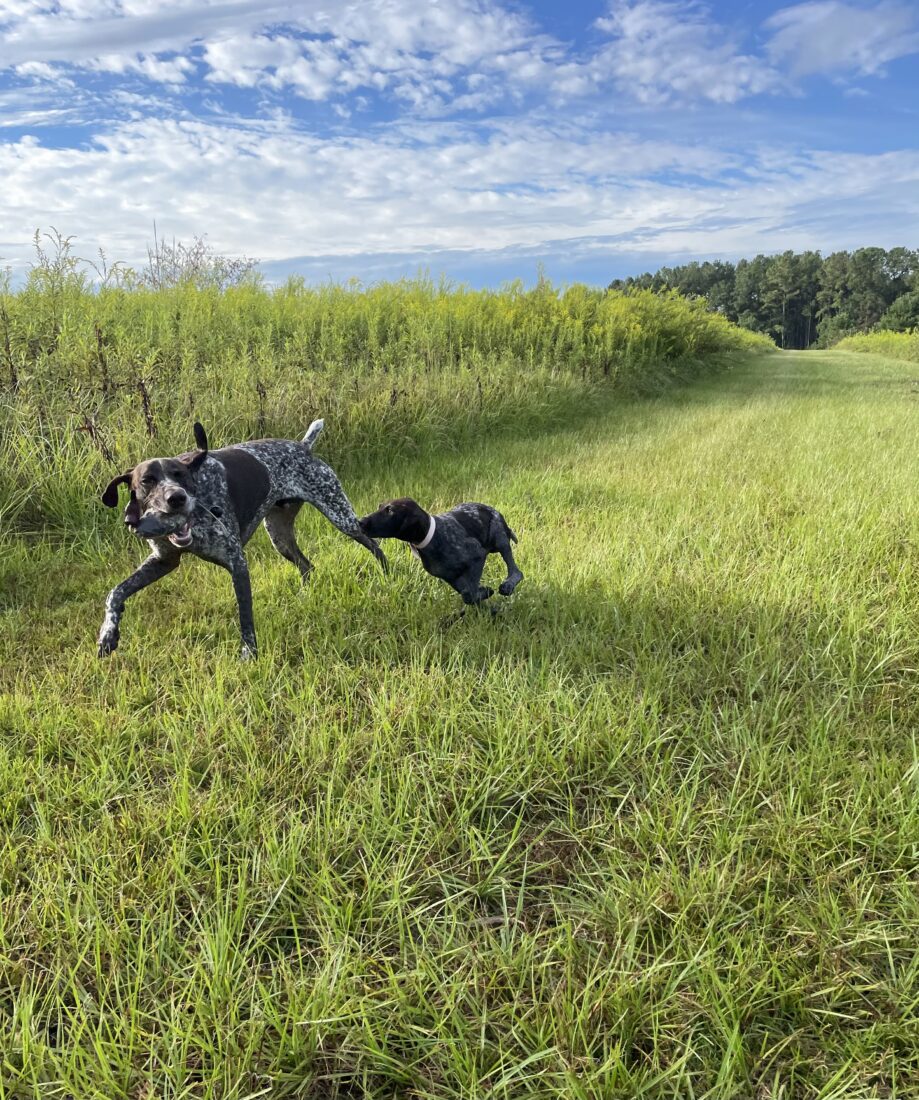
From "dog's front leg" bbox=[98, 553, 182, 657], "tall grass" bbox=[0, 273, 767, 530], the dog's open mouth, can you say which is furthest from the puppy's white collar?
"tall grass" bbox=[0, 273, 767, 530]

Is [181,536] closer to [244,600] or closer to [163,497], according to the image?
[163,497]

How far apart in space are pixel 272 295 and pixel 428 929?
10701mm

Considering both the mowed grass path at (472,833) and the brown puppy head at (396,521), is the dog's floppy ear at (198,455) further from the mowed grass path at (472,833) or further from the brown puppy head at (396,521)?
the mowed grass path at (472,833)

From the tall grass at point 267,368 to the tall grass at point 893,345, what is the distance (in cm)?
2372

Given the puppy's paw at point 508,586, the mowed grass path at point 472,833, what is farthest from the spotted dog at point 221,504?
the puppy's paw at point 508,586

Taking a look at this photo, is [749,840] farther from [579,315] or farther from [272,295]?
[579,315]

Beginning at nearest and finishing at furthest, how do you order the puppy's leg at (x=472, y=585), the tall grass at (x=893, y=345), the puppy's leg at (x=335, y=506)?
the puppy's leg at (x=472, y=585), the puppy's leg at (x=335, y=506), the tall grass at (x=893, y=345)

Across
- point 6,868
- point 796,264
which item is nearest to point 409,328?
point 6,868

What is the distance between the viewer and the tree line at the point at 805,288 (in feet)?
289

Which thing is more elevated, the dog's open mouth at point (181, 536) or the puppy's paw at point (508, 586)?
the dog's open mouth at point (181, 536)

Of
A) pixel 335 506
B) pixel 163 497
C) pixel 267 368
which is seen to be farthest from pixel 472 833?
pixel 267 368

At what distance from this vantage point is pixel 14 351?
5949 millimetres

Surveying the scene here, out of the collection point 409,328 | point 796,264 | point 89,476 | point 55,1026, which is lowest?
point 55,1026

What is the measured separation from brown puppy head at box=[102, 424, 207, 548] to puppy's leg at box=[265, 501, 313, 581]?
1.01 m
